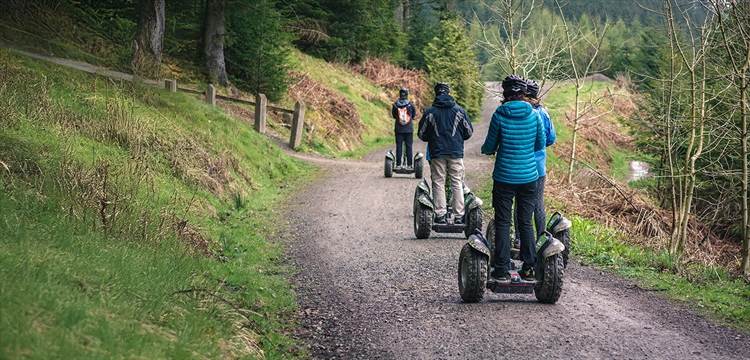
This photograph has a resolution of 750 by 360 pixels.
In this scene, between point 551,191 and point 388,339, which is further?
point 551,191

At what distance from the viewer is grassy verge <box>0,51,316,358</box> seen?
4.17 meters

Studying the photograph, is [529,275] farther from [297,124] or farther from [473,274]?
[297,124]

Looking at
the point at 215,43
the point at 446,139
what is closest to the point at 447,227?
the point at 446,139

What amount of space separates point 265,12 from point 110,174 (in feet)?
48.3

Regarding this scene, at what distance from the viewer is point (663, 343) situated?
6188 mm

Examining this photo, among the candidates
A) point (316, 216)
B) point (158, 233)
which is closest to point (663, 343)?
point (158, 233)

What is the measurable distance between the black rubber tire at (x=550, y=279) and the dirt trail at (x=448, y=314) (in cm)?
12

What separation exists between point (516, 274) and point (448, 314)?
86cm

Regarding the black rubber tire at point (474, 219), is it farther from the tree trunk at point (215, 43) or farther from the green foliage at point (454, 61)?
the green foliage at point (454, 61)

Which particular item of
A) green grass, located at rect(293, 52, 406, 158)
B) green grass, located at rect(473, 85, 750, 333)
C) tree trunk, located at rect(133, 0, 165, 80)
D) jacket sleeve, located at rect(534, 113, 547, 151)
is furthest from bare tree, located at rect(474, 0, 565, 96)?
jacket sleeve, located at rect(534, 113, 547, 151)

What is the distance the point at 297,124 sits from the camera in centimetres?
2284

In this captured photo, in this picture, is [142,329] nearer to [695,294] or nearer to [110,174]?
[110,174]

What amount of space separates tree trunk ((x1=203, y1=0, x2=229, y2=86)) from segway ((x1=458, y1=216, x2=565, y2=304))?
55.2 ft

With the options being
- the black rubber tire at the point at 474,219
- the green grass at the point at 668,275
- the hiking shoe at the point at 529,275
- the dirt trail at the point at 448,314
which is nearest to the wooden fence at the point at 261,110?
the green grass at the point at 668,275
